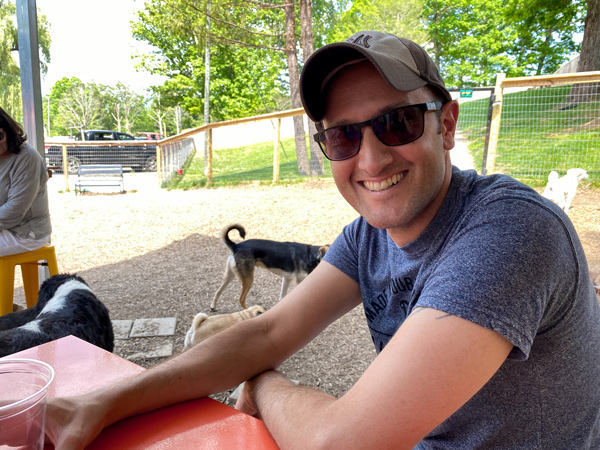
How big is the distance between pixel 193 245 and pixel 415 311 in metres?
6.87

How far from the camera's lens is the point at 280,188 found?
10.7m

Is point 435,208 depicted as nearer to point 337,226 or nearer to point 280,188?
point 337,226

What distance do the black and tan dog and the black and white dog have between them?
1887 millimetres

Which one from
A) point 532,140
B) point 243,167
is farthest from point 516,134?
point 243,167

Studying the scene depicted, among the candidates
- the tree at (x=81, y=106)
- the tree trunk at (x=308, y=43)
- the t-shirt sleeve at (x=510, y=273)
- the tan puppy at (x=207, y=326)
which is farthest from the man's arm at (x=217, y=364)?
the tree at (x=81, y=106)

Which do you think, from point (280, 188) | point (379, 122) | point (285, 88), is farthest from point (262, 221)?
point (285, 88)

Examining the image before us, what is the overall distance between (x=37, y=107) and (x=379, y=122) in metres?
A: 4.34

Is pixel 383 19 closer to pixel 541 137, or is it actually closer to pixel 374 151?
pixel 541 137

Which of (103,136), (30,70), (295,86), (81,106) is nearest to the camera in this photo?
(30,70)

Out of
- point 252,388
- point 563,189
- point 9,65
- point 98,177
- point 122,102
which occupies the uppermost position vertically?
point 122,102

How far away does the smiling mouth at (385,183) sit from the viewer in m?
1.27

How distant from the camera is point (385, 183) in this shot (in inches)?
50.7

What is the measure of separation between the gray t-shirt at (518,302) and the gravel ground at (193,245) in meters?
1.83

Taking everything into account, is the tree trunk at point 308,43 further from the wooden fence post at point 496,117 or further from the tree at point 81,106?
the tree at point 81,106
